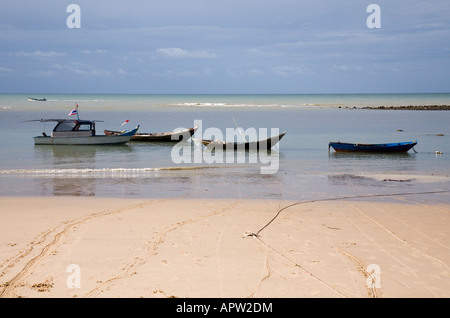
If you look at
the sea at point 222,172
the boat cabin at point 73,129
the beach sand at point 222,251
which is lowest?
the sea at point 222,172

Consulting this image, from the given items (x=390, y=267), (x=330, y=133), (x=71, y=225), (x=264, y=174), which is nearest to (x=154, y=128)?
(x=330, y=133)

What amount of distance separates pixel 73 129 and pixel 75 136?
0.60 m

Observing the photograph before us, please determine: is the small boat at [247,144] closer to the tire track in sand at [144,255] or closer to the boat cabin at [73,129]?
the boat cabin at [73,129]

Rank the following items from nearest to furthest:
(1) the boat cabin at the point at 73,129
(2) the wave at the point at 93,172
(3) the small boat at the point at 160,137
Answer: (2) the wave at the point at 93,172
(1) the boat cabin at the point at 73,129
(3) the small boat at the point at 160,137

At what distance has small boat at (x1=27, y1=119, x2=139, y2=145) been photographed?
99.7ft

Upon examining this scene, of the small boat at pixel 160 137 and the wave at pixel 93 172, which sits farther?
the small boat at pixel 160 137

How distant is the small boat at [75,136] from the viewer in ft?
99.7

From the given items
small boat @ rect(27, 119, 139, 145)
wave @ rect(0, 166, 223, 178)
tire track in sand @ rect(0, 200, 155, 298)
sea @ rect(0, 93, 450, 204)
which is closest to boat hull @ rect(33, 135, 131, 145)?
small boat @ rect(27, 119, 139, 145)

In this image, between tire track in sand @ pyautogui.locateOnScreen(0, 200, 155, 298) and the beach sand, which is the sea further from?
tire track in sand @ pyautogui.locateOnScreen(0, 200, 155, 298)

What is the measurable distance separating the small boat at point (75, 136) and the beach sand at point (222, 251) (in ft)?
62.3

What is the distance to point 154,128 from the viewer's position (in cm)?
4675

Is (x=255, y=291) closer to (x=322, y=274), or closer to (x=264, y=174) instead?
(x=322, y=274)

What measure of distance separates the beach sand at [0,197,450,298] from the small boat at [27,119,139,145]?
18974mm

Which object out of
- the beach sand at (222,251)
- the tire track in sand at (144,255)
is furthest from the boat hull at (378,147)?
the tire track in sand at (144,255)
